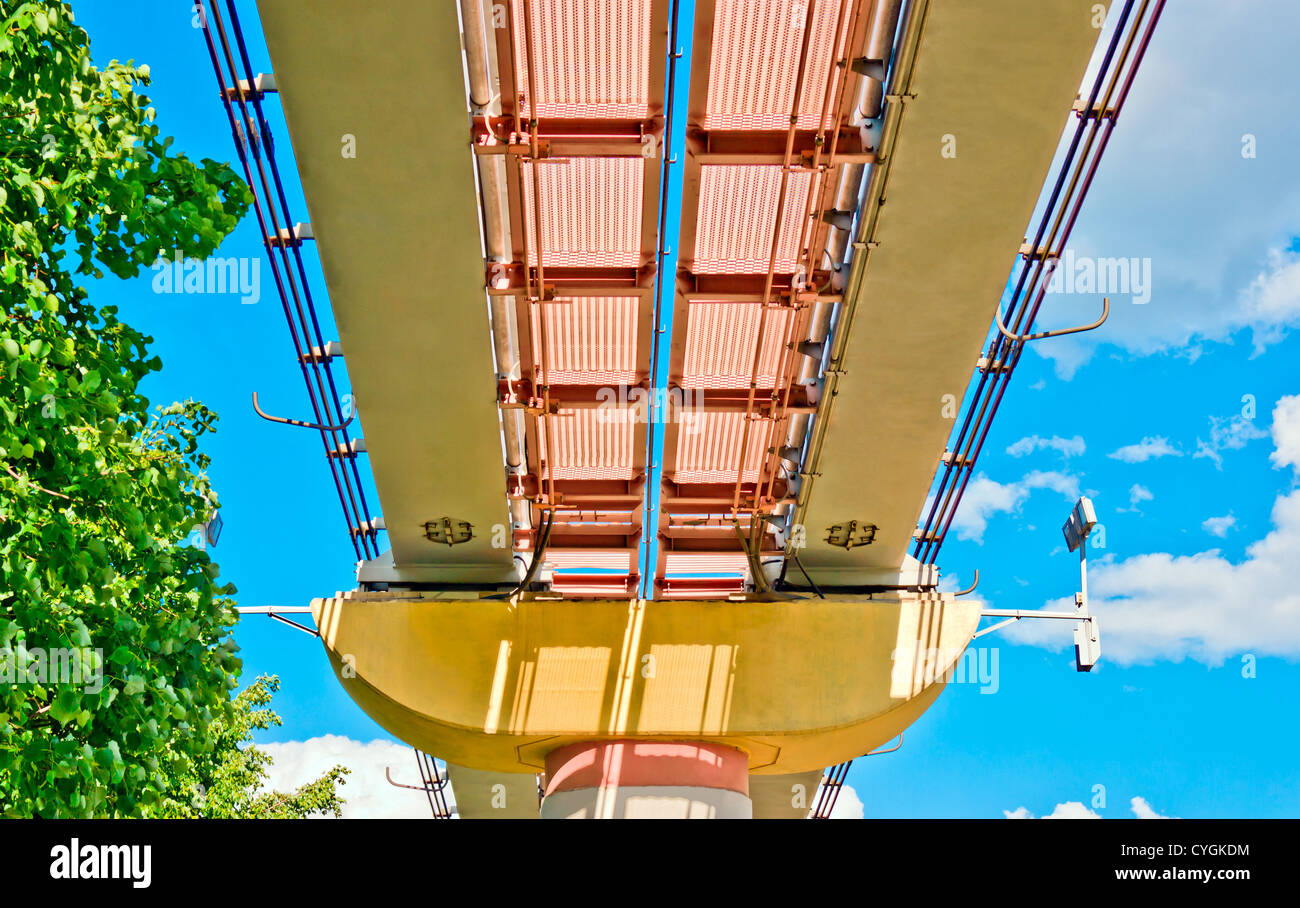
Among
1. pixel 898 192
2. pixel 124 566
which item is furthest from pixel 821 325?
pixel 124 566

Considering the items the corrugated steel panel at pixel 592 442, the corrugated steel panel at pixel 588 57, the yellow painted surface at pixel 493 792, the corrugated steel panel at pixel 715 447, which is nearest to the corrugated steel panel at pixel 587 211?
the corrugated steel panel at pixel 588 57

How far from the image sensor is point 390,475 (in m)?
10.2

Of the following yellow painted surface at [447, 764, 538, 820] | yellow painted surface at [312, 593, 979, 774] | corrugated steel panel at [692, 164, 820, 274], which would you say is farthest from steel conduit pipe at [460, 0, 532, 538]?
yellow painted surface at [447, 764, 538, 820]

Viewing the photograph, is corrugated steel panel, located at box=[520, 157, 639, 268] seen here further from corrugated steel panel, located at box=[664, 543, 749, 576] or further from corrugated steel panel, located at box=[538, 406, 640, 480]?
corrugated steel panel, located at box=[664, 543, 749, 576]

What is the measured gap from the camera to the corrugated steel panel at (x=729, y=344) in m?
9.12

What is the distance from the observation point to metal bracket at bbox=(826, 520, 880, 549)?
11141mm

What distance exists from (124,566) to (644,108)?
4.32 metres

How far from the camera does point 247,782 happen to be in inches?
828

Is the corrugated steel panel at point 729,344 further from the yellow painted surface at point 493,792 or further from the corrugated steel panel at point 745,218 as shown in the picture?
the yellow painted surface at point 493,792

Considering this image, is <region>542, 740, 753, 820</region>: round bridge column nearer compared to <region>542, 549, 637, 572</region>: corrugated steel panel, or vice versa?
<region>542, 740, 753, 820</region>: round bridge column

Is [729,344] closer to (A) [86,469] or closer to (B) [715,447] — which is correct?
(B) [715,447]

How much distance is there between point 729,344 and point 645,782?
476 centimetres

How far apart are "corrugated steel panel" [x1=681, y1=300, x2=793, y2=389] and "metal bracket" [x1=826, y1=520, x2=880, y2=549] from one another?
6.74ft
